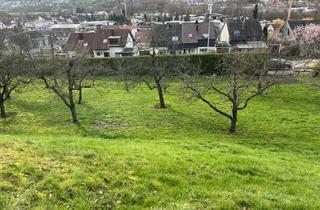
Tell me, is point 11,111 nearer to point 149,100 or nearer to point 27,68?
point 27,68

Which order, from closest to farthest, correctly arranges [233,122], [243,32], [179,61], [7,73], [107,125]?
[233,122], [107,125], [7,73], [179,61], [243,32]

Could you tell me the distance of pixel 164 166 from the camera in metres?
10.8

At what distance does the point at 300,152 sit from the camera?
56.7ft

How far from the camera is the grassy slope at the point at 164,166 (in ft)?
27.0

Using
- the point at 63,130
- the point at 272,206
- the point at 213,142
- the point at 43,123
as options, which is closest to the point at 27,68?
the point at 43,123

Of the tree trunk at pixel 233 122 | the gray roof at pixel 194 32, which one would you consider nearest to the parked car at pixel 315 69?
the tree trunk at pixel 233 122

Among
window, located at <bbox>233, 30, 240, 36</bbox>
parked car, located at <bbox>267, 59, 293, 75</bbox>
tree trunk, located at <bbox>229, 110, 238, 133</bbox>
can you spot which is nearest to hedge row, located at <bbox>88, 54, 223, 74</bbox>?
parked car, located at <bbox>267, 59, 293, 75</bbox>

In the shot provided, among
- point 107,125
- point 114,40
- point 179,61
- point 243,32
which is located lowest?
point 107,125

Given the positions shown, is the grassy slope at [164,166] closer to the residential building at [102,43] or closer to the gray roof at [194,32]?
the residential building at [102,43]

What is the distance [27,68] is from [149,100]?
10.6 metres

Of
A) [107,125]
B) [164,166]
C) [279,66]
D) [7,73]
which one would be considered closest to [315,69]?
[279,66]

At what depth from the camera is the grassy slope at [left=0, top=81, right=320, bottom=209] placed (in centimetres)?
822

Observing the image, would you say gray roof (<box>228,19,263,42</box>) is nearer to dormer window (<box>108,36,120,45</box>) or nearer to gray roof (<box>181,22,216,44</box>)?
gray roof (<box>181,22,216,44</box>)

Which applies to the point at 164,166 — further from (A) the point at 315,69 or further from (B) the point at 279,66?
(A) the point at 315,69
